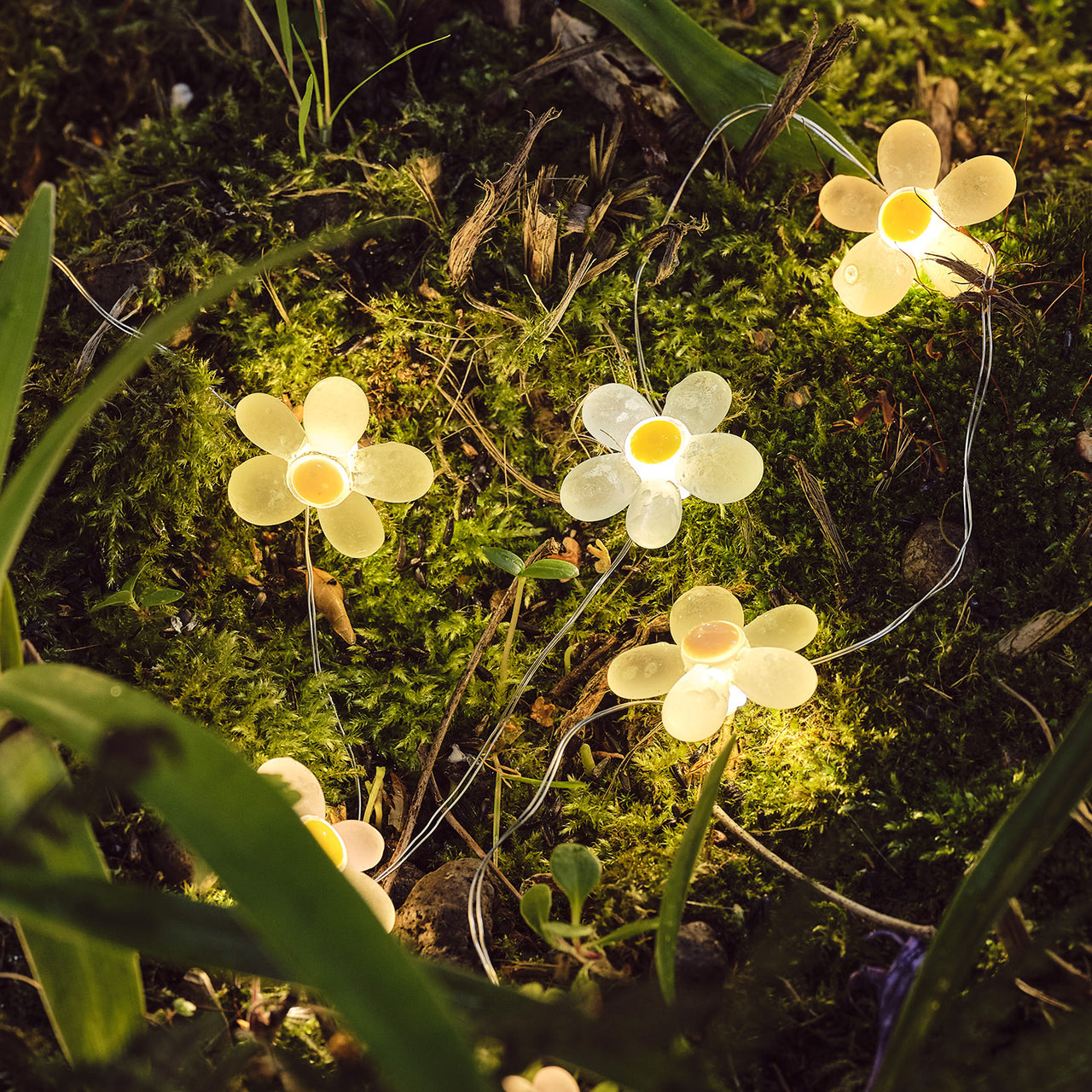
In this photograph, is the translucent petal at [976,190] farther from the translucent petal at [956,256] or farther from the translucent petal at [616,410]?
the translucent petal at [616,410]

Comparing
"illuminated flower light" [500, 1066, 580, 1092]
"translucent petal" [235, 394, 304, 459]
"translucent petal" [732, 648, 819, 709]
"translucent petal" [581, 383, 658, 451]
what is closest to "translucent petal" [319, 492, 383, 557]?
"translucent petal" [235, 394, 304, 459]

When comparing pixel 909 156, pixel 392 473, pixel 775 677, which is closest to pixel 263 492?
pixel 392 473

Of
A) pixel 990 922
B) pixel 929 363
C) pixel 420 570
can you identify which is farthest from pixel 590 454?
pixel 990 922

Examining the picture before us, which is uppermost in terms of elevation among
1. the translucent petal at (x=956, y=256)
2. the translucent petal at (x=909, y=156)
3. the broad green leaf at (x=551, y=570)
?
the translucent petal at (x=909, y=156)

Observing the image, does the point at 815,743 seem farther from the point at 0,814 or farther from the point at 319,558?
the point at 0,814

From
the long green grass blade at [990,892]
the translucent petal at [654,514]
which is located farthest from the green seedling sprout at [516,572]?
the long green grass blade at [990,892]

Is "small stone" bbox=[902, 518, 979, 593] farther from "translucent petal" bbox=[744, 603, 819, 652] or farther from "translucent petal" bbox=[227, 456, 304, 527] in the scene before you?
"translucent petal" bbox=[227, 456, 304, 527]

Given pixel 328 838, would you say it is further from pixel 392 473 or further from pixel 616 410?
pixel 616 410
